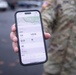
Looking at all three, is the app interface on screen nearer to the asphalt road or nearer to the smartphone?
the smartphone

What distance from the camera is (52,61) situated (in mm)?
2463

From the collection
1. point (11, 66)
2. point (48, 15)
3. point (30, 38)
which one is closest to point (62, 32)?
point (48, 15)

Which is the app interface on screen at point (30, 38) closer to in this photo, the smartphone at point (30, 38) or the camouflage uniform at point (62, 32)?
the smartphone at point (30, 38)

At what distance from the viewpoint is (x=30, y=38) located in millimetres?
1924

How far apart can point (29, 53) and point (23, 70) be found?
16.7ft

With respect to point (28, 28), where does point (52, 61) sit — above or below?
below

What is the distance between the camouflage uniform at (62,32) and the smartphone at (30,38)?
12.1 inches

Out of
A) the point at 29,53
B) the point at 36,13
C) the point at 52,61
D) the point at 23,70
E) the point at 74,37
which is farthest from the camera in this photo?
the point at 23,70

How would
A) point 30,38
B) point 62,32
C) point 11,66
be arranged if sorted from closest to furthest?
point 30,38 → point 62,32 → point 11,66

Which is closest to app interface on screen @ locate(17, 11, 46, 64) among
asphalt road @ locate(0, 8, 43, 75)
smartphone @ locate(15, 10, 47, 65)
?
smartphone @ locate(15, 10, 47, 65)

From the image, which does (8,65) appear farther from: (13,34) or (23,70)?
(13,34)

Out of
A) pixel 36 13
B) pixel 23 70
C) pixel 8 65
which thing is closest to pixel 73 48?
pixel 36 13

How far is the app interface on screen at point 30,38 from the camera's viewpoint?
6.19 feet

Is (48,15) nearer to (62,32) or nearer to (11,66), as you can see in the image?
(62,32)
